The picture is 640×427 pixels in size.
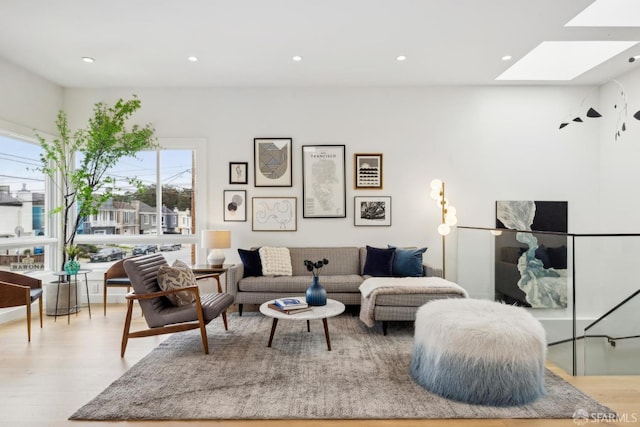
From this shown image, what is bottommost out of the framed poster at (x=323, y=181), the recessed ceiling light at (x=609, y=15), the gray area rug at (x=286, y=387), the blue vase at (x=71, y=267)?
the gray area rug at (x=286, y=387)

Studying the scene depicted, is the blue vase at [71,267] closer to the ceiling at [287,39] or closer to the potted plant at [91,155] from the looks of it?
the potted plant at [91,155]

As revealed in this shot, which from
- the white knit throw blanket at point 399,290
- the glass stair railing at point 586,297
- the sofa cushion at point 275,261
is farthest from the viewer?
the sofa cushion at point 275,261

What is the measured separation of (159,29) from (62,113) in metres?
2.52

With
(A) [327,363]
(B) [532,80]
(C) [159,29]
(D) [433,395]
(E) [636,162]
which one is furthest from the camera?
(B) [532,80]

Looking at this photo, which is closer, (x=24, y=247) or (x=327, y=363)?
(x=327, y=363)

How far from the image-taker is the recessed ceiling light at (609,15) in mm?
3196

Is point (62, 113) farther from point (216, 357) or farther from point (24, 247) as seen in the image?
point (216, 357)

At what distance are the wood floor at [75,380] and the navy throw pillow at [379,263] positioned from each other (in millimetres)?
1921

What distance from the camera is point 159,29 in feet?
11.3

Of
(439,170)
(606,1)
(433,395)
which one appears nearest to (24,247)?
(433,395)

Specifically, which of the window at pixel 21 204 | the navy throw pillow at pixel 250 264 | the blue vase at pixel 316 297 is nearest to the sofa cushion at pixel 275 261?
the navy throw pillow at pixel 250 264

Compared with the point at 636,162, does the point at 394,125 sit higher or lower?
higher

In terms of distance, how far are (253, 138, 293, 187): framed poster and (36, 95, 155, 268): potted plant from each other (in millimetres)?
1501

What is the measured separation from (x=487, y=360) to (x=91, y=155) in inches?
188
